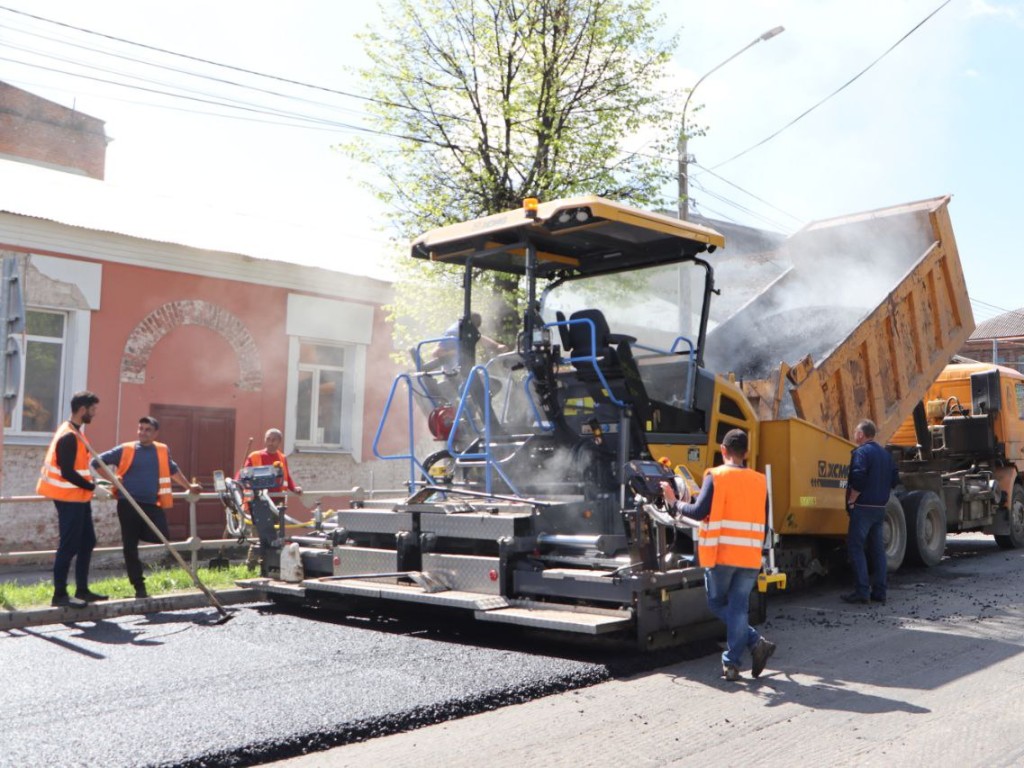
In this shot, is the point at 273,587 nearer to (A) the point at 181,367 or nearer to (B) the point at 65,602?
(B) the point at 65,602

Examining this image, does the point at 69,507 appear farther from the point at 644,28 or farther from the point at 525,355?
the point at 644,28

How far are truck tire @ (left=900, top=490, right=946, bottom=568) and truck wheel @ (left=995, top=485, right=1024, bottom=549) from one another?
258 cm

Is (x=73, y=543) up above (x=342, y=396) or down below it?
below

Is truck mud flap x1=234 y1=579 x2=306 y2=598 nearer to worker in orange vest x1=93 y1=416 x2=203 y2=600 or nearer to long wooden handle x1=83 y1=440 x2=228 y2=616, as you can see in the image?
long wooden handle x1=83 y1=440 x2=228 y2=616

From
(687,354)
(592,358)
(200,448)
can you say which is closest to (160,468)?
(592,358)

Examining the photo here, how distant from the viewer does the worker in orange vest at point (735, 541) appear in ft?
18.0

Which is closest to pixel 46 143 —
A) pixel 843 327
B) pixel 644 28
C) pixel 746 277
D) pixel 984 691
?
pixel 644 28

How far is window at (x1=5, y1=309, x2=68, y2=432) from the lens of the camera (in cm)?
1196

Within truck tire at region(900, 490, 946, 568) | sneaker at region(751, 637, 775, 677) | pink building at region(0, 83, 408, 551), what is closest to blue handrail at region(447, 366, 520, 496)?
sneaker at region(751, 637, 775, 677)

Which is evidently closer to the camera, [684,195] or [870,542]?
[870,542]

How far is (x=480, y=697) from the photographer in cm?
491

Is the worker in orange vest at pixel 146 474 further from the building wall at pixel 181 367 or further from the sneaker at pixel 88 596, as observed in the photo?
the building wall at pixel 181 367

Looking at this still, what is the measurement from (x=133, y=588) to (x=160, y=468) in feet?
3.16

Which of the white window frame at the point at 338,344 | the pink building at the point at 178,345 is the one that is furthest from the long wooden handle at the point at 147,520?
the white window frame at the point at 338,344
